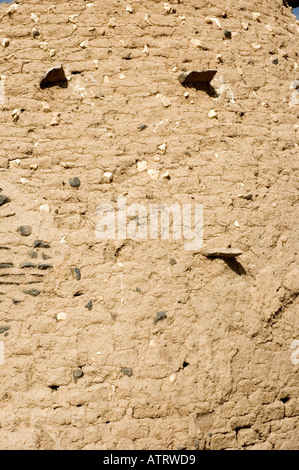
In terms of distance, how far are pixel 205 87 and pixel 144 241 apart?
4.12ft

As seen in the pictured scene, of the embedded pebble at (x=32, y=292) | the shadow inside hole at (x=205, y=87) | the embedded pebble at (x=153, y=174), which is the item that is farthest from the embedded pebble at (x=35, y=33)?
the embedded pebble at (x=32, y=292)

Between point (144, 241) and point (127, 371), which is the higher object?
point (144, 241)

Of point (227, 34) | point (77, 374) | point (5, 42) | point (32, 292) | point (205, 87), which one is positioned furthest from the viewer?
point (227, 34)

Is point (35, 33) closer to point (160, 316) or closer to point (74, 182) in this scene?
point (74, 182)

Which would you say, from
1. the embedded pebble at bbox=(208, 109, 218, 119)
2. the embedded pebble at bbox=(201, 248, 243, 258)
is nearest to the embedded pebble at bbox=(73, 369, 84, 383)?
the embedded pebble at bbox=(201, 248, 243, 258)

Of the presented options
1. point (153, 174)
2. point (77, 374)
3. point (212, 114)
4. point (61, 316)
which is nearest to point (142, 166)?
point (153, 174)

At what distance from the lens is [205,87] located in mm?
2746

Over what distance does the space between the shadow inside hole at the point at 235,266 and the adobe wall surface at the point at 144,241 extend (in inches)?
1.2

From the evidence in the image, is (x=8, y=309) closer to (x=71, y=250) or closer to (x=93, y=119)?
(x=71, y=250)

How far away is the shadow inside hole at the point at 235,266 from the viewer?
2414 mm

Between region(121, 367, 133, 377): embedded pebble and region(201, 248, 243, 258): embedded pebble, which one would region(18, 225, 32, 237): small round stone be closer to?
region(121, 367, 133, 377): embedded pebble

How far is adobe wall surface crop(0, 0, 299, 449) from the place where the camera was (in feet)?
6.97

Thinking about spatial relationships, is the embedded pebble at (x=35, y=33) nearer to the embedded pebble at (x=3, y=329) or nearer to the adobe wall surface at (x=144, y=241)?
the adobe wall surface at (x=144, y=241)

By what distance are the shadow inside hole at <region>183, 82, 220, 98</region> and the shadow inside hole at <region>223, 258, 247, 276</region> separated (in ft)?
3.99
